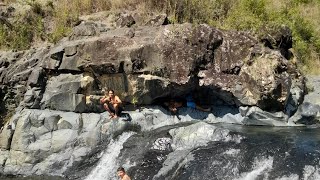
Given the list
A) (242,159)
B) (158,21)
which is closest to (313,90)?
(242,159)

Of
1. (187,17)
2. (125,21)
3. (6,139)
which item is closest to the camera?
(6,139)

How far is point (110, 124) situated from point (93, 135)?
1.91 feet

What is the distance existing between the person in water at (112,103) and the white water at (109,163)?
0.77m

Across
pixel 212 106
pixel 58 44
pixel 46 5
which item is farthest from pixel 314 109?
pixel 46 5

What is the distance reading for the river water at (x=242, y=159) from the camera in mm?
9641

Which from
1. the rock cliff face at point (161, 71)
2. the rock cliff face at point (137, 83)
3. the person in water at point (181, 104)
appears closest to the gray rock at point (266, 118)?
the rock cliff face at point (137, 83)

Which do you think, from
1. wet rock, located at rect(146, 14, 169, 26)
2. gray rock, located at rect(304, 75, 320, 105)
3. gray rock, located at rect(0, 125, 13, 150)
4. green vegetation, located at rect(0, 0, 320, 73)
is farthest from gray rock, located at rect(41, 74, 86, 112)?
gray rock, located at rect(304, 75, 320, 105)

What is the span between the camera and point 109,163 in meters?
11.6

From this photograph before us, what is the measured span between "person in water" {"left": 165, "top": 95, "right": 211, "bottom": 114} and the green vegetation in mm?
3287

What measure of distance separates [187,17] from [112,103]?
535cm

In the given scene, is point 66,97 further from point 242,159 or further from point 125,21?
point 242,159

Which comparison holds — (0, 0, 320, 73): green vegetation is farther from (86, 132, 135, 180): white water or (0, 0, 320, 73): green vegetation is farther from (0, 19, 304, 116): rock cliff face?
(86, 132, 135, 180): white water

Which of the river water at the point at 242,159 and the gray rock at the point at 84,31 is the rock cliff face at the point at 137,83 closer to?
the gray rock at the point at 84,31

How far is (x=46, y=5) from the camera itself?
56.5ft
